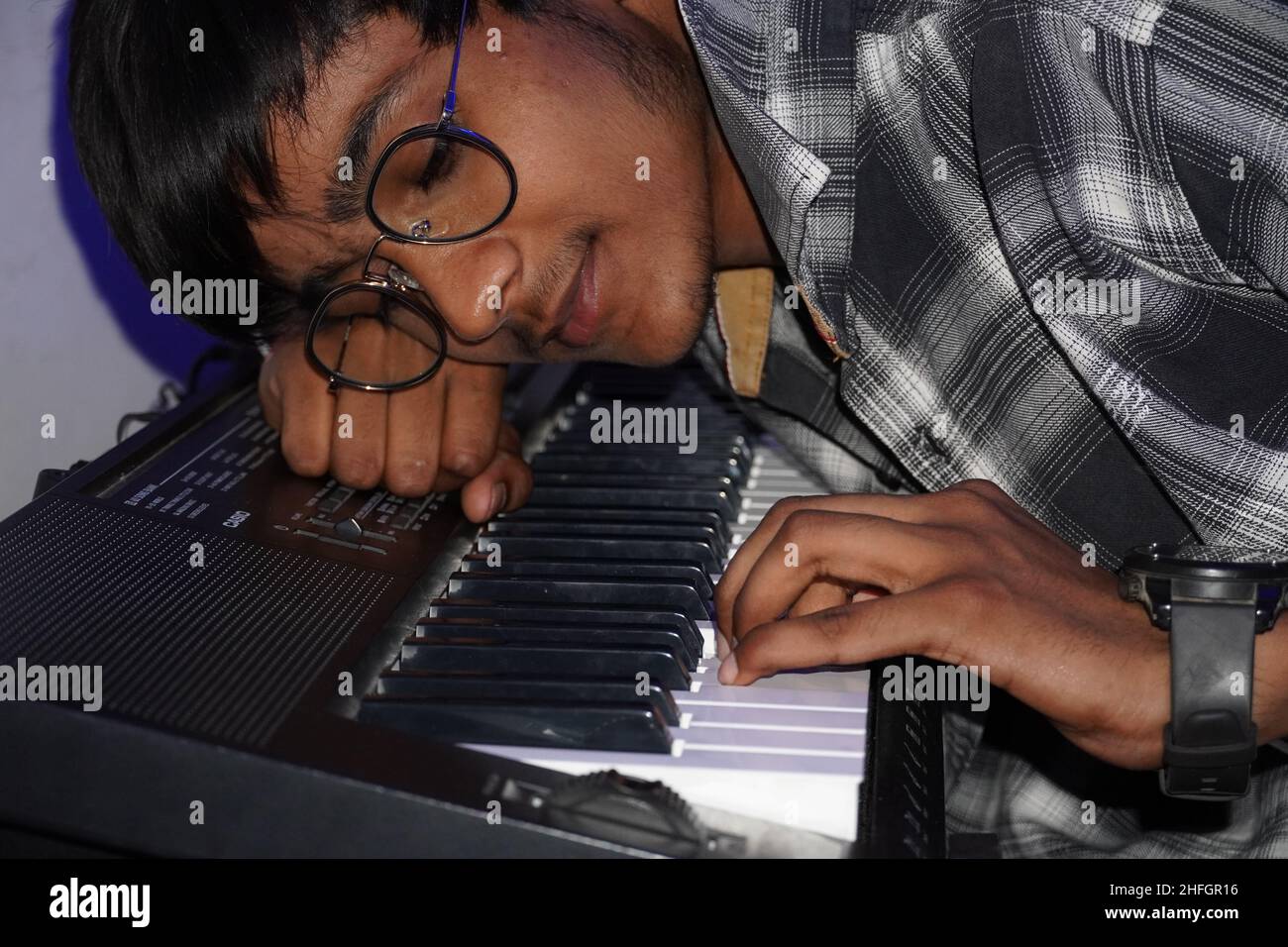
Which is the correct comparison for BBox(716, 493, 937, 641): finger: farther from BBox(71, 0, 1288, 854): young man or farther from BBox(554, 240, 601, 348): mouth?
BBox(554, 240, 601, 348): mouth

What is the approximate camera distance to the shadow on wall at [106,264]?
1.47 meters

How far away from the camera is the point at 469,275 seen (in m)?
1.15

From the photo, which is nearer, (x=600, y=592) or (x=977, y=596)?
(x=977, y=596)

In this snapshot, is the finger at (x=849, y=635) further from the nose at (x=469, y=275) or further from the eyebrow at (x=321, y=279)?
the eyebrow at (x=321, y=279)

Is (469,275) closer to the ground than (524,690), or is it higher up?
higher up

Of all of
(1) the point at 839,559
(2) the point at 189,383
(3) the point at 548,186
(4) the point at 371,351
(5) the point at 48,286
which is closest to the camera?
(1) the point at 839,559

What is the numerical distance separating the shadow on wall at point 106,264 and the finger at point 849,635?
2.82ft

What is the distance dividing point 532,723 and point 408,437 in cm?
47

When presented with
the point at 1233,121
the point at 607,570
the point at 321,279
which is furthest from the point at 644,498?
the point at 1233,121

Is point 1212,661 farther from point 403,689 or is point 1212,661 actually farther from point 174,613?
point 174,613

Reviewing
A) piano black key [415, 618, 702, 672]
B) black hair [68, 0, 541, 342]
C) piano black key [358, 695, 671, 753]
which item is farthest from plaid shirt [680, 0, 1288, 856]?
piano black key [358, 695, 671, 753]

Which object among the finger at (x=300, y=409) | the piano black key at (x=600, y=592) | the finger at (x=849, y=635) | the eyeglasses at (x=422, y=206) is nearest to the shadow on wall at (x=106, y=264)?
the finger at (x=300, y=409)

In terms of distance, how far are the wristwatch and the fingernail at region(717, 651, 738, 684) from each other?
31cm
